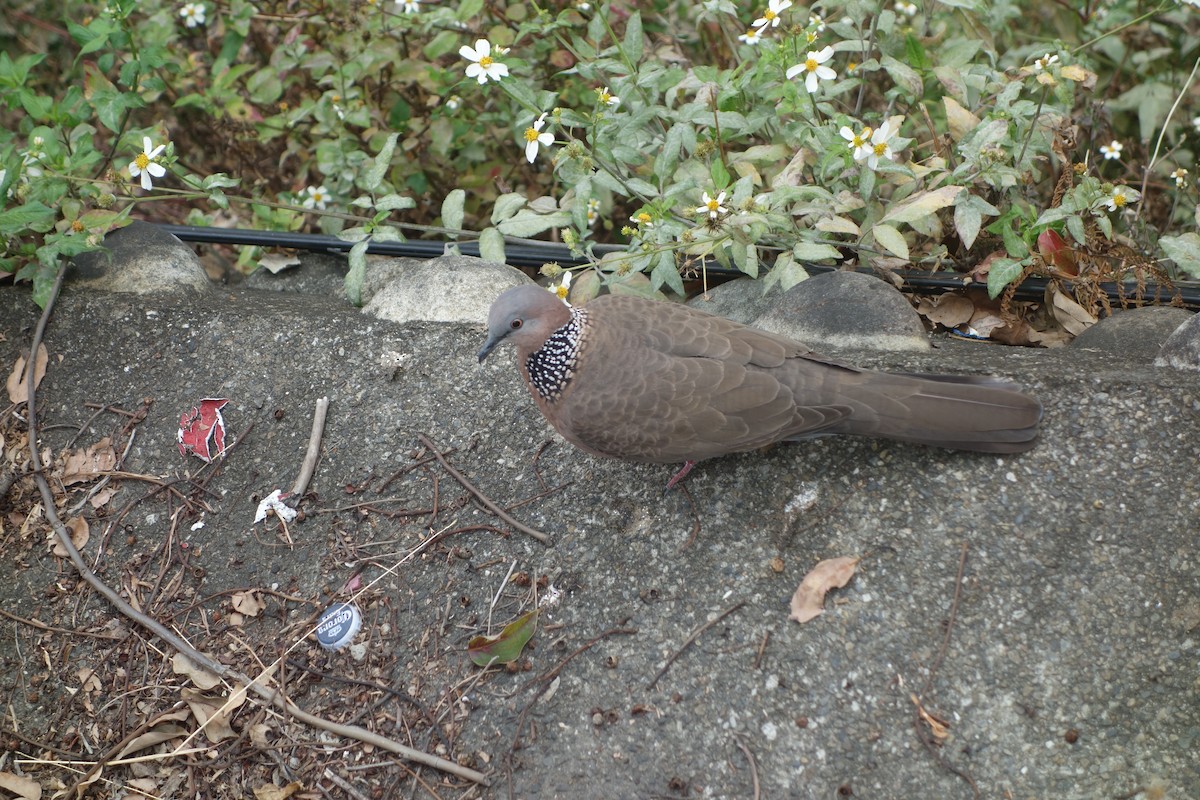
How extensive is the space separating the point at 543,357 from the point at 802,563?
94 centimetres

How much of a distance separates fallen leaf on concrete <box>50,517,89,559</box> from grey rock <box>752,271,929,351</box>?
2449 millimetres

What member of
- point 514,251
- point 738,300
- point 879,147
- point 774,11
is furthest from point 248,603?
point 774,11

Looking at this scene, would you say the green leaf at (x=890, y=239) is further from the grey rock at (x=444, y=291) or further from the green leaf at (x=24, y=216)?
the green leaf at (x=24, y=216)

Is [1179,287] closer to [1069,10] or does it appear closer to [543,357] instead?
[1069,10]

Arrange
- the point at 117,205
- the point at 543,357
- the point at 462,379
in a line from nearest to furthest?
the point at 543,357, the point at 462,379, the point at 117,205

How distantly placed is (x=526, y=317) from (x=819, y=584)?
1120mm

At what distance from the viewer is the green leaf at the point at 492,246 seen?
140 inches

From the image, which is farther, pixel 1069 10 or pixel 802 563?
pixel 1069 10

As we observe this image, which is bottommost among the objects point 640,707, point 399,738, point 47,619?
point 47,619

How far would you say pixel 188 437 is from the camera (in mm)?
3490

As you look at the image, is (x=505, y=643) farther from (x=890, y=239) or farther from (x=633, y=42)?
(x=633, y=42)

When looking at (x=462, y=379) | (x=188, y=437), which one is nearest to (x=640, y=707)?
(x=462, y=379)

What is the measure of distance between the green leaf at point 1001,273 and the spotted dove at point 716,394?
1.92ft

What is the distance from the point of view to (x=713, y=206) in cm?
321
